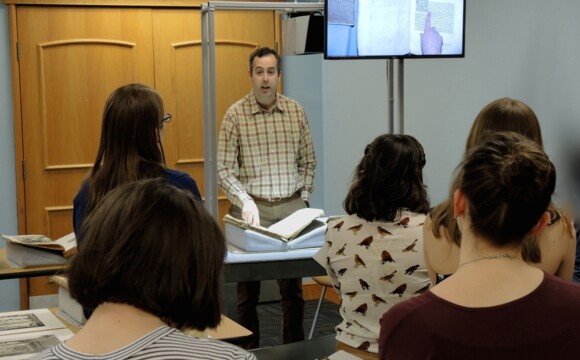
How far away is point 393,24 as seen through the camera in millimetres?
3443

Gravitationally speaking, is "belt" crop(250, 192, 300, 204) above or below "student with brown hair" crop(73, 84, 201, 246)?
below

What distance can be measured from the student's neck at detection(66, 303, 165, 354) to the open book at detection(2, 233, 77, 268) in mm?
2322

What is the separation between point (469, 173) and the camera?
4.55 ft

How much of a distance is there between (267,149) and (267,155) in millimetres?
33

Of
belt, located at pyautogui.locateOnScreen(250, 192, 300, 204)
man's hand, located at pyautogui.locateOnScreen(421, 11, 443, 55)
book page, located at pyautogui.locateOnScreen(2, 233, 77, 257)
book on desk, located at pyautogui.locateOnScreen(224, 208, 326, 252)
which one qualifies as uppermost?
man's hand, located at pyautogui.locateOnScreen(421, 11, 443, 55)

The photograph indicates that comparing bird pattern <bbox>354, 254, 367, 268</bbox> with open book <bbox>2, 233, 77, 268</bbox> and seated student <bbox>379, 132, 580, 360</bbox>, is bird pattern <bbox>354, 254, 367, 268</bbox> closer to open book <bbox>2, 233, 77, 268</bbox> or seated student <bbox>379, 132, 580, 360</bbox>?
seated student <bbox>379, 132, 580, 360</bbox>

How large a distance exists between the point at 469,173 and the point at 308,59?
449 cm

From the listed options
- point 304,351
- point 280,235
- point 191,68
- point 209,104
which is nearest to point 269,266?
point 280,235

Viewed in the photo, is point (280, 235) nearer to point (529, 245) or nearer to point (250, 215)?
point (250, 215)

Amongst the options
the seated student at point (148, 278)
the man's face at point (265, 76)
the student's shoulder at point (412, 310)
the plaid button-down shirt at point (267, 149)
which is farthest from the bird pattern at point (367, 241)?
the man's face at point (265, 76)

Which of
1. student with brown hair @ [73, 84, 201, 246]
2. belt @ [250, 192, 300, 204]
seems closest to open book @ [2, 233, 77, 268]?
belt @ [250, 192, 300, 204]

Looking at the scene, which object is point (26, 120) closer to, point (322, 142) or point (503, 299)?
point (322, 142)

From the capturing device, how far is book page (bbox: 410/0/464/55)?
11.3 feet

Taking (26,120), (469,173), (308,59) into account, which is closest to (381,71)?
(308,59)
